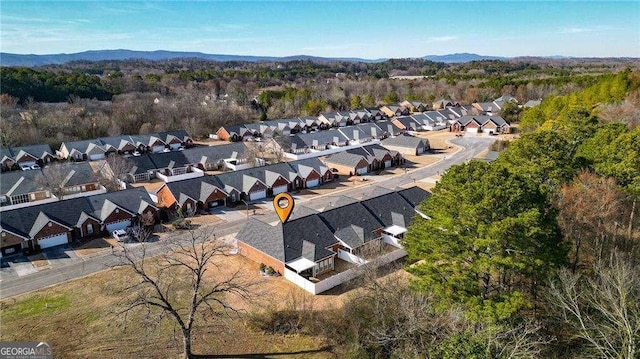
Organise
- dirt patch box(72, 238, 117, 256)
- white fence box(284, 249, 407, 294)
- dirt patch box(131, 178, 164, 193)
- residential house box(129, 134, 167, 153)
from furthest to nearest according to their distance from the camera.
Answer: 1. residential house box(129, 134, 167, 153)
2. dirt patch box(131, 178, 164, 193)
3. dirt patch box(72, 238, 117, 256)
4. white fence box(284, 249, 407, 294)

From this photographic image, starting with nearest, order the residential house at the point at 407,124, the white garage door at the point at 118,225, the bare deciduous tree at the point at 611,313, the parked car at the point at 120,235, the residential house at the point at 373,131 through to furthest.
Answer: the bare deciduous tree at the point at 611,313, the parked car at the point at 120,235, the white garage door at the point at 118,225, the residential house at the point at 373,131, the residential house at the point at 407,124

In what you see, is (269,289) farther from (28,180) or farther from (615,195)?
(28,180)

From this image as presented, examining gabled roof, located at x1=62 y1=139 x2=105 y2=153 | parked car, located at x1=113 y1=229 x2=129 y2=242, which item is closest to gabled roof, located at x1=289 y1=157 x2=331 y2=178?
parked car, located at x1=113 y1=229 x2=129 y2=242

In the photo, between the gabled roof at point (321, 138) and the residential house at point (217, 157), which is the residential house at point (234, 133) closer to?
the gabled roof at point (321, 138)

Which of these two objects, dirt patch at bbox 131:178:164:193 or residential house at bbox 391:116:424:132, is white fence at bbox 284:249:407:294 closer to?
dirt patch at bbox 131:178:164:193

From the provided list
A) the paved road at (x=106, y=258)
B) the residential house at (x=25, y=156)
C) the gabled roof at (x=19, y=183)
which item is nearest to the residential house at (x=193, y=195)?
the paved road at (x=106, y=258)

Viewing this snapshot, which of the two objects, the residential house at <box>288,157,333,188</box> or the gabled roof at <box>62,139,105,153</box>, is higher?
the gabled roof at <box>62,139,105,153</box>
